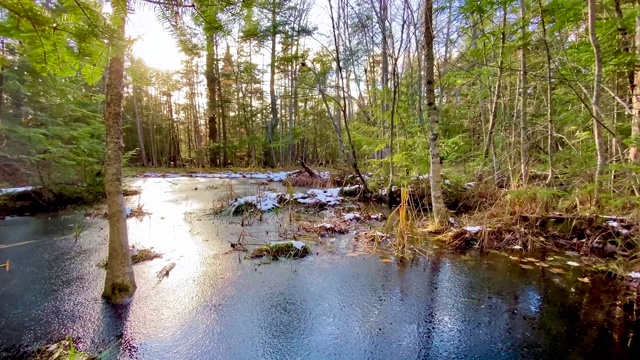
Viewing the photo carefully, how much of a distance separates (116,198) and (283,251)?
2080mm

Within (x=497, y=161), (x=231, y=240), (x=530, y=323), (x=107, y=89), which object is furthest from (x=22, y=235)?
(x=497, y=161)

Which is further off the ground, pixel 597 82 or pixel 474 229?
pixel 597 82

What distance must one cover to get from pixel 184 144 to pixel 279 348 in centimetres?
2779

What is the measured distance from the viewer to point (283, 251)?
397 centimetres

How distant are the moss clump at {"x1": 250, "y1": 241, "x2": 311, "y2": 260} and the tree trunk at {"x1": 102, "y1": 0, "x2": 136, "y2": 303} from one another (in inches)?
58.9

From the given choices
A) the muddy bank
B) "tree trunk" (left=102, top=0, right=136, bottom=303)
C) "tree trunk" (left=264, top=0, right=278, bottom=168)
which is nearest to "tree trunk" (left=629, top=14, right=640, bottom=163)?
"tree trunk" (left=102, top=0, right=136, bottom=303)

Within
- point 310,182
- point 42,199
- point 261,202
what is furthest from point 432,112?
point 42,199

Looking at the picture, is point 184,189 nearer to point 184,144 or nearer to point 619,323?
point 619,323

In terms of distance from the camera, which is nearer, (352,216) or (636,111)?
(636,111)

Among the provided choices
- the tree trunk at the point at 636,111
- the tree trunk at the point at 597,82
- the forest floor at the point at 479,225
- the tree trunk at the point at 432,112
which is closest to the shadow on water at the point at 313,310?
the forest floor at the point at 479,225

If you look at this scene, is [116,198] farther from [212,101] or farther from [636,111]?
[212,101]

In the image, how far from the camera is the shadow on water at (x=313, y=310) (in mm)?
2129

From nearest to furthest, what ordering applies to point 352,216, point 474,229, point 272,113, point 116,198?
1. point 116,198
2. point 474,229
3. point 352,216
4. point 272,113

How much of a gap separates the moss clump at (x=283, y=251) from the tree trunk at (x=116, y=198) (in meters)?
1.50
